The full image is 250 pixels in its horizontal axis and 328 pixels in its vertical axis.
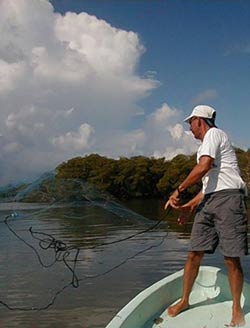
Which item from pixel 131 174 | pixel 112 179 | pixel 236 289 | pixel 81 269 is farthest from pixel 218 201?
pixel 131 174

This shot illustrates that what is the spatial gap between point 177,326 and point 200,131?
206 centimetres

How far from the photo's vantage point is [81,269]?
11938 millimetres

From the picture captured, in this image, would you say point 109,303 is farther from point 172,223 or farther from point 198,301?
point 172,223

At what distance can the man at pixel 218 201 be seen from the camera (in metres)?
5.17

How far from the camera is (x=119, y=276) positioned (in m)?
10.9

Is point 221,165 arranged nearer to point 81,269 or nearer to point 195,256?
point 195,256

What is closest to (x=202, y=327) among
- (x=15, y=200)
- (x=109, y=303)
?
(x=109, y=303)

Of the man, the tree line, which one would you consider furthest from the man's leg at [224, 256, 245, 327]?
the tree line

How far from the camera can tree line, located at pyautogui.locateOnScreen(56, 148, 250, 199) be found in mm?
24109

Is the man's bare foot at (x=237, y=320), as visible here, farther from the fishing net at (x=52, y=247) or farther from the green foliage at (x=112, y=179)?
the fishing net at (x=52, y=247)

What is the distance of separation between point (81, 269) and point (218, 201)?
23.7ft

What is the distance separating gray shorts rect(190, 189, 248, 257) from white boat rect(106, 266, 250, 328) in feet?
2.39

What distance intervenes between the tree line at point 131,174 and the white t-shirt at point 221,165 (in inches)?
66.1

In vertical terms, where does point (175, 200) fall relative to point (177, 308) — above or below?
above
